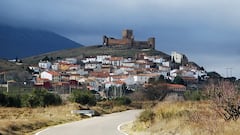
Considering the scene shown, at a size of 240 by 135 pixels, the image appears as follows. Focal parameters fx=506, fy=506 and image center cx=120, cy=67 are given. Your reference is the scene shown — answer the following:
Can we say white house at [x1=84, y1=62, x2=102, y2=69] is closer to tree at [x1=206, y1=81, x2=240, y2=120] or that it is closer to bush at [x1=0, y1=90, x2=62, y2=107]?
bush at [x1=0, y1=90, x2=62, y2=107]

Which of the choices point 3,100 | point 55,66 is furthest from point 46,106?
point 55,66

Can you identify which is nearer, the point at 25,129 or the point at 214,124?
the point at 214,124

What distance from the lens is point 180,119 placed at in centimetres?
2303

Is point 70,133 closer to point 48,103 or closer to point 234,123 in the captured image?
point 234,123

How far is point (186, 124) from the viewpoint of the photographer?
20.1m

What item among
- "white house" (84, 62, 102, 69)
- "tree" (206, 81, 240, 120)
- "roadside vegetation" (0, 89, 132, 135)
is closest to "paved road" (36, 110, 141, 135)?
"roadside vegetation" (0, 89, 132, 135)

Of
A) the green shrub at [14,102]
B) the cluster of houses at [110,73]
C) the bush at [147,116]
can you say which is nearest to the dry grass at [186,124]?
the bush at [147,116]

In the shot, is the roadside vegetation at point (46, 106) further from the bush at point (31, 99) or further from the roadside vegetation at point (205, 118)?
the roadside vegetation at point (205, 118)

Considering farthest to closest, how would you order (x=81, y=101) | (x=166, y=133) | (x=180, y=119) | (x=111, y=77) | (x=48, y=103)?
(x=111, y=77), (x=81, y=101), (x=48, y=103), (x=180, y=119), (x=166, y=133)

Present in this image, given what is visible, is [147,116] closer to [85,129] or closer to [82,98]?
[85,129]

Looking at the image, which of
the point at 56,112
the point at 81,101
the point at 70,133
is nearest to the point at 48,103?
the point at 81,101

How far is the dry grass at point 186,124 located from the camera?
15.9 m

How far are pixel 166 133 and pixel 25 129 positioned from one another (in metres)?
9.22

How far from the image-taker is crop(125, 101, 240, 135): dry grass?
1590 cm
